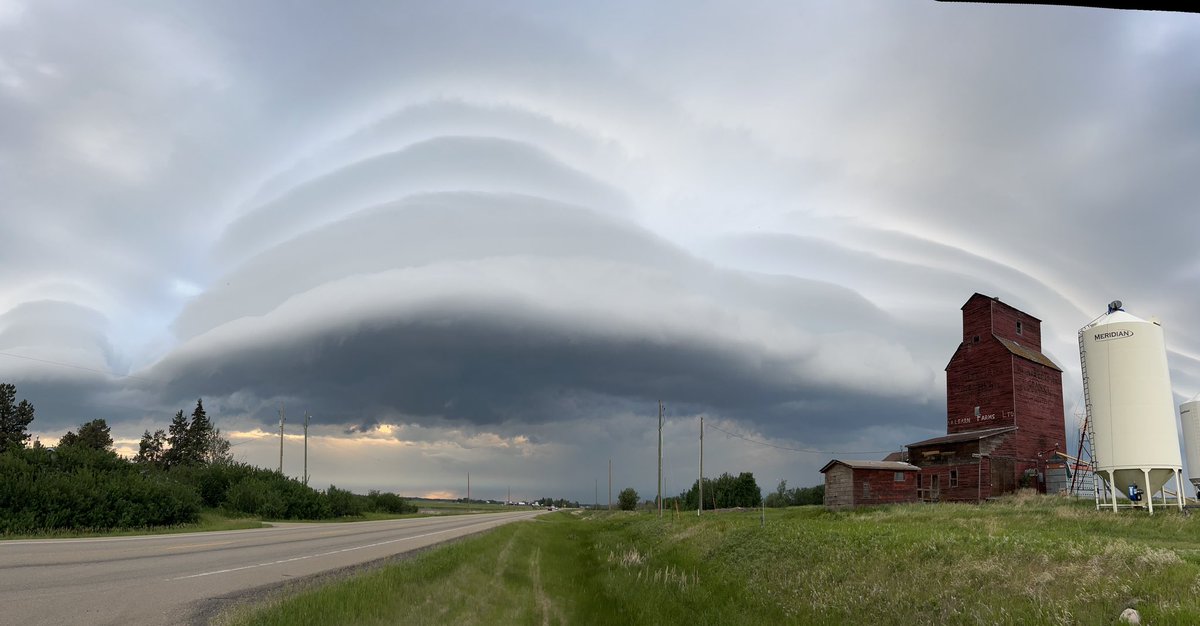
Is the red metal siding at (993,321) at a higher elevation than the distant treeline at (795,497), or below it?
higher

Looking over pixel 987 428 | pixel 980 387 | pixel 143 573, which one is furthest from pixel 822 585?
pixel 980 387

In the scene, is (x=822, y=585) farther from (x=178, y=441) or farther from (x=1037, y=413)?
(x=178, y=441)

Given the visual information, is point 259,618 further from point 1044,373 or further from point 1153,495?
point 1044,373

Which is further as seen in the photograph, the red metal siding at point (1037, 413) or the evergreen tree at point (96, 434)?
the evergreen tree at point (96, 434)

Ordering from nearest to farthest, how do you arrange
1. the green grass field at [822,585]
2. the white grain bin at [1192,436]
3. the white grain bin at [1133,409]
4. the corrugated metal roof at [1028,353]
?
the green grass field at [822,585] → the white grain bin at [1133,409] → the white grain bin at [1192,436] → the corrugated metal roof at [1028,353]

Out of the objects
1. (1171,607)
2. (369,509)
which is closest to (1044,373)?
(1171,607)

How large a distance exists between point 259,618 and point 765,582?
13.8 meters

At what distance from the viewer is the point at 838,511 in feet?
178

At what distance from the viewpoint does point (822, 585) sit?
60.4 ft

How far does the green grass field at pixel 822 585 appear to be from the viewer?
13.3 meters

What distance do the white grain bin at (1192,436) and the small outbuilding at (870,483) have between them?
18.7 metres

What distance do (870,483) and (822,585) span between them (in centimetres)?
4223

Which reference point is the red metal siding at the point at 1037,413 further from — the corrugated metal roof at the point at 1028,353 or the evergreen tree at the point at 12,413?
the evergreen tree at the point at 12,413

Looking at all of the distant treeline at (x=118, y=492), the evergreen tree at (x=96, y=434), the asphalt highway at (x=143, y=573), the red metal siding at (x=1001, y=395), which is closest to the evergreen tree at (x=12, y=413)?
the evergreen tree at (x=96, y=434)
